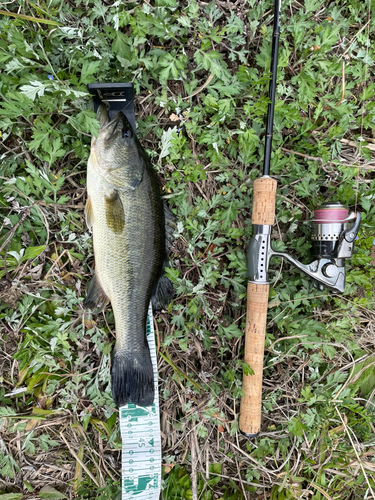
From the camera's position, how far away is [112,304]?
2.28m

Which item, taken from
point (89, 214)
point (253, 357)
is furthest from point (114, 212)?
point (253, 357)

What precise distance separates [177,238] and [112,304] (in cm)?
72

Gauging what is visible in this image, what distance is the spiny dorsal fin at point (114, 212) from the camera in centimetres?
211

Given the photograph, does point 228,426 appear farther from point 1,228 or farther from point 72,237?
point 1,228

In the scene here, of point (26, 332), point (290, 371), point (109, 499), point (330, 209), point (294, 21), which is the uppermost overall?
point (294, 21)

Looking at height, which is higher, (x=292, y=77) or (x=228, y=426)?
(x=292, y=77)

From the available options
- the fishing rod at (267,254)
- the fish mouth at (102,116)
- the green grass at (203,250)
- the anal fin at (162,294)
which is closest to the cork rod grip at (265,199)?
the fishing rod at (267,254)

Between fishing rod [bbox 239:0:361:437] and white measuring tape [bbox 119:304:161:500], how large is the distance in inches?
28.0

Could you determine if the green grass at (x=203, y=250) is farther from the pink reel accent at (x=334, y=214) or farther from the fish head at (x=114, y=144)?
the pink reel accent at (x=334, y=214)

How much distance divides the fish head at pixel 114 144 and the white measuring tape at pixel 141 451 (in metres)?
1.25

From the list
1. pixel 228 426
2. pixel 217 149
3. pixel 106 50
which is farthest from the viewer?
pixel 228 426

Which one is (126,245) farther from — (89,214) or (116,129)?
(116,129)

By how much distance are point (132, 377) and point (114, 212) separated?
1.24 meters

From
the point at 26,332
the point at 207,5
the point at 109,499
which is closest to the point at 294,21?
the point at 207,5
